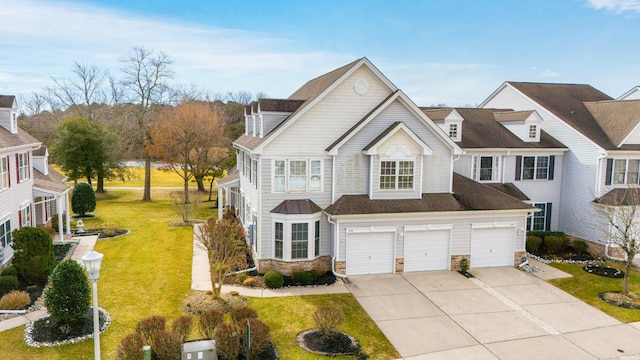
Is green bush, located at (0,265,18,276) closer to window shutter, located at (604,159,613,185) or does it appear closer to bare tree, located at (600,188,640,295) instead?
bare tree, located at (600,188,640,295)

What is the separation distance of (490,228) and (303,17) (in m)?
13.8

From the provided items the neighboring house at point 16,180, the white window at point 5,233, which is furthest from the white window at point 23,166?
the white window at point 5,233

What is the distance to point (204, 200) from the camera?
42.2m

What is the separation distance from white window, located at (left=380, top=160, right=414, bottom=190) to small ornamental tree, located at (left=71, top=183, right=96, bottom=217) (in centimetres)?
2371

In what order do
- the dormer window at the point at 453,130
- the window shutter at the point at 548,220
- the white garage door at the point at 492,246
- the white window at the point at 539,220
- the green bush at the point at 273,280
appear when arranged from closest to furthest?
the green bush at the point at 273,280
the white garage door at the point at 492,246
the dormer window at the point at 453,130
the white window at the point at 539,220
the window shutter at the point at 548,220

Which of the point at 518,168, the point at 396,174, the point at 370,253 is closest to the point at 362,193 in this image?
the point at 396,174

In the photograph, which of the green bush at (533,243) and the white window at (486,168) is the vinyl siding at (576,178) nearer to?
the green bush at (533,243)

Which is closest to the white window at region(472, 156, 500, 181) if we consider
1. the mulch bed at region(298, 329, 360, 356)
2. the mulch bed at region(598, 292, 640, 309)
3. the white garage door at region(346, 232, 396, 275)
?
the white garage door at region(346, 232, 396, 275)

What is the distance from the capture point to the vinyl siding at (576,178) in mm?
24406

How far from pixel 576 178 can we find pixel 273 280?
18758 mm

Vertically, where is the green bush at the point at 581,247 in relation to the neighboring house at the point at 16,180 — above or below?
below

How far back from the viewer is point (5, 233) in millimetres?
19938

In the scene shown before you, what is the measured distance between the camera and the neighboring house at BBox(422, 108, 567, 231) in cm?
2541

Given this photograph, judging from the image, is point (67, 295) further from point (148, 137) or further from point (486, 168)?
point (148, 137)
